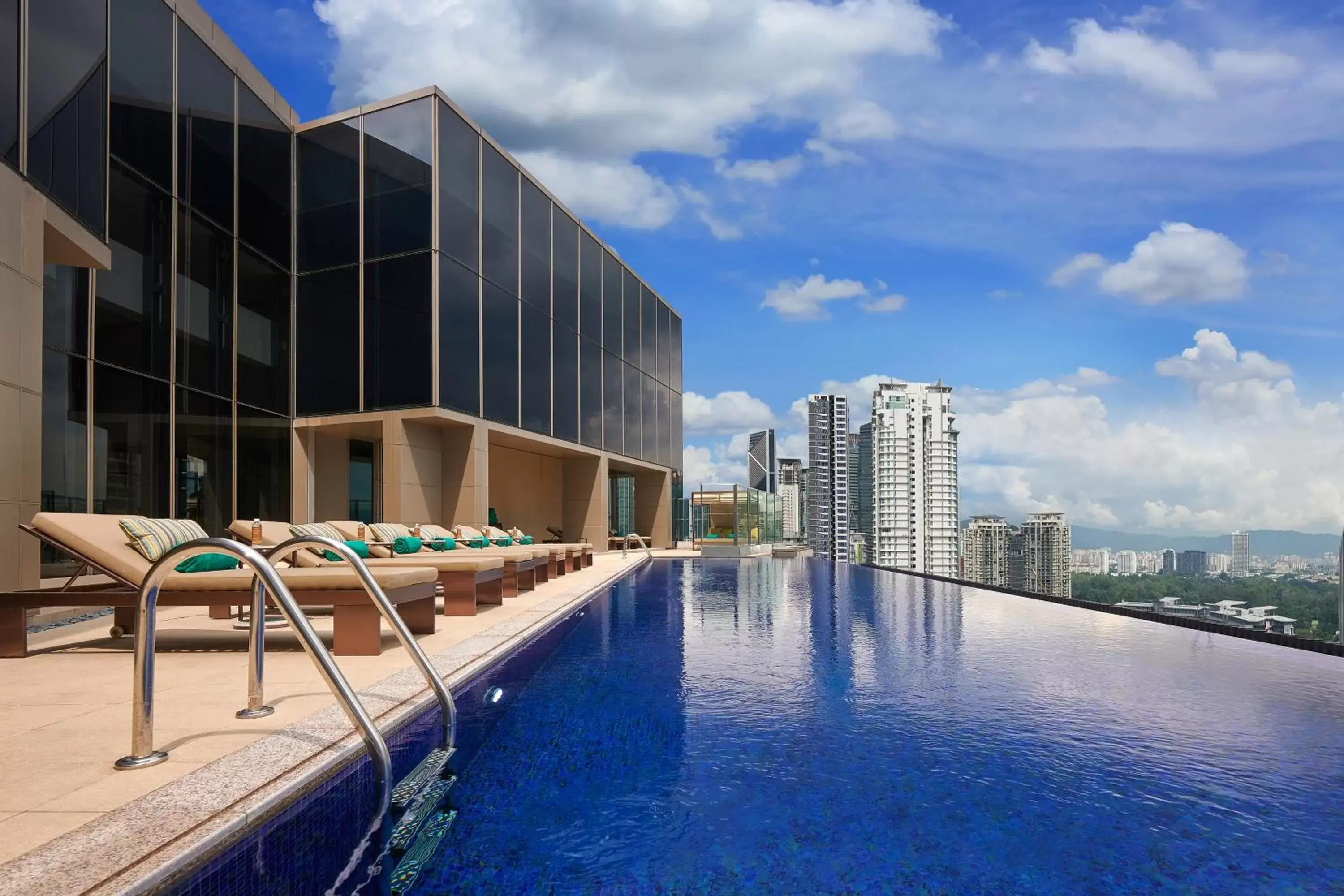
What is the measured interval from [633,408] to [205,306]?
1652 cm

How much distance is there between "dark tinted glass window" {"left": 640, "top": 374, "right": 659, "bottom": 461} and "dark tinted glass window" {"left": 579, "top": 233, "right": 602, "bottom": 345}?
4.52 m

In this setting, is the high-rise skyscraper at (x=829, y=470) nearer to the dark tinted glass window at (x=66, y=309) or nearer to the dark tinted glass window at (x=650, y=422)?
the dark tinted glass window at (x=650, y=422)

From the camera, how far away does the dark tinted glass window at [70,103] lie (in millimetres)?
8703

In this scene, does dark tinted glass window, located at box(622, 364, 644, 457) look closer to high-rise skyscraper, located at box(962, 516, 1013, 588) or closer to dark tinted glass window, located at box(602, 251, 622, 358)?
dark tinted glass window, located at box(602, 251, 622, 358)

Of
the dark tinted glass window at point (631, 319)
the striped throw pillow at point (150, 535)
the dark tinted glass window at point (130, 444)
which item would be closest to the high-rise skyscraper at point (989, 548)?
the dark tinted glass window at point (631, 319)

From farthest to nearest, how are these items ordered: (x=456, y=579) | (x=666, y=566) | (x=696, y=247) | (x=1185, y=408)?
(x=1185, y=408) < (x=696, y=247) < (x=666, y=566) < (x=456, y=579)

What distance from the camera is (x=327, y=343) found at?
672 inches

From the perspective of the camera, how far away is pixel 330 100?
60.7 feet

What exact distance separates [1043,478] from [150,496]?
56.4 m

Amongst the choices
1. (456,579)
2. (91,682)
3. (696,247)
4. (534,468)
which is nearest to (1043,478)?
(696,247)

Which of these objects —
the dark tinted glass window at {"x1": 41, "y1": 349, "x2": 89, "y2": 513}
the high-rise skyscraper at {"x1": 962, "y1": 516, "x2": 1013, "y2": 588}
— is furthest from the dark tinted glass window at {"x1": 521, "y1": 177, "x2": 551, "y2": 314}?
the high-rise skyscraper at {"x1": 962, "y1": 516, "x2": 1013, "y2": 588}

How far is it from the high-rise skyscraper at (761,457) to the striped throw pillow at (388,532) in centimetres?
3101

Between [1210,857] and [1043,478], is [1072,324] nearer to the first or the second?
[1043,478]

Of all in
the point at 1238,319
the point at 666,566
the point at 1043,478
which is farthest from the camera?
the point at 1238,319
